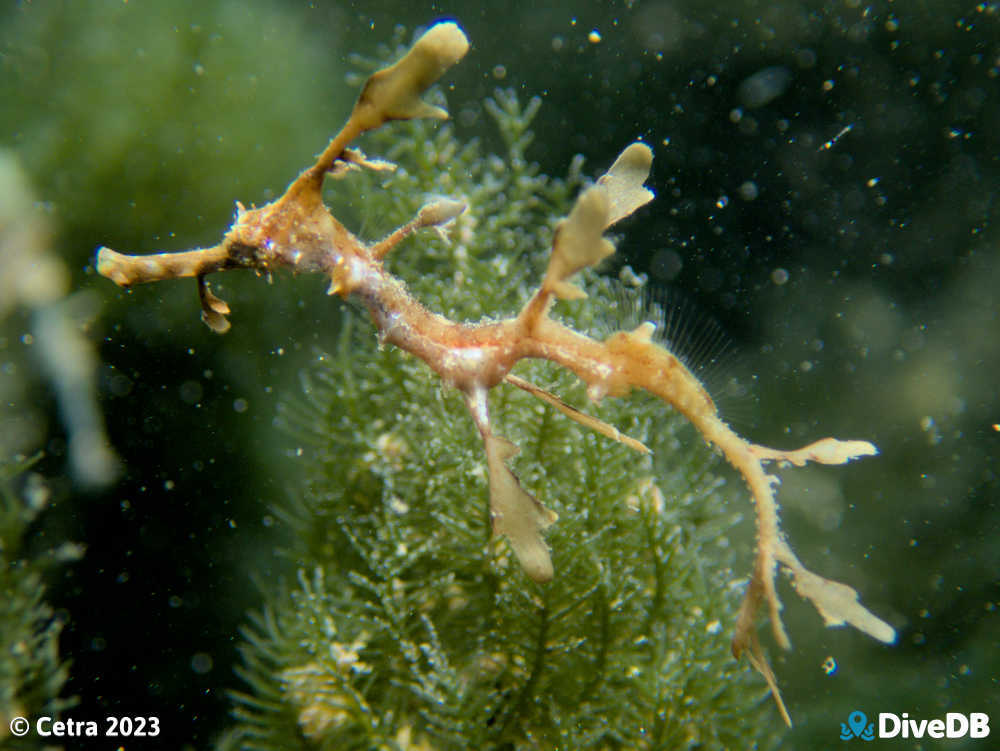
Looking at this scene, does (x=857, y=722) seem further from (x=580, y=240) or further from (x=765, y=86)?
(x=765, y=86)

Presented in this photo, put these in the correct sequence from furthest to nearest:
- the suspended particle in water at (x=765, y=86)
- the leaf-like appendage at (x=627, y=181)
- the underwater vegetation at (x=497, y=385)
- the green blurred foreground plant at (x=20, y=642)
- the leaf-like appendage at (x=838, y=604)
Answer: the suspended particle in water at (x=765, y=86), the green blurred foreground plant at (x=20, y=642), the underwater vegetation at (x=497, y=385), the leaf-like appendage at (x=627, y=181), the leaf-like appendage at (x=838, y=604)

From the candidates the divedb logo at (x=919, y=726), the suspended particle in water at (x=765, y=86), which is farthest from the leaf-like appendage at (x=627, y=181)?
the divedb logo at (x=919, y=726)

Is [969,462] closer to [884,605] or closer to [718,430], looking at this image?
[884,605]

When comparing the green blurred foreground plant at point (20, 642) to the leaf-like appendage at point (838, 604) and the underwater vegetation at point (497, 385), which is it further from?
the leaf-like appendage at point (838, 604)

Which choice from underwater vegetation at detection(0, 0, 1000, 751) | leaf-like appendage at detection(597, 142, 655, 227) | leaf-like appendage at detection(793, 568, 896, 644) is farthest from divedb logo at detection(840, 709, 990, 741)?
leaf-like appendage at detection(597, 142, 655, 227)

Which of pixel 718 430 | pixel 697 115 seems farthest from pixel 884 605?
pixel 718 430

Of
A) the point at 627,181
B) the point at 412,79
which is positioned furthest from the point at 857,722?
the point at 412,79
